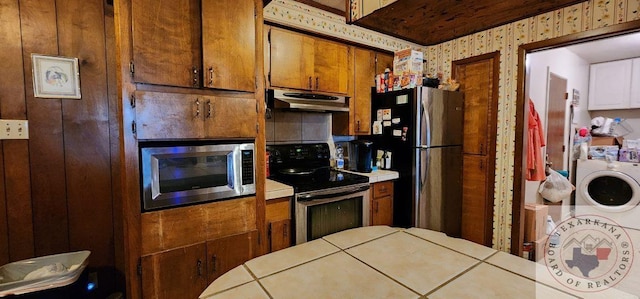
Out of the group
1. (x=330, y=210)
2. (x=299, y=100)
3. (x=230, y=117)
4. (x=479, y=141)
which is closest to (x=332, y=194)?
(x=330, y=210)

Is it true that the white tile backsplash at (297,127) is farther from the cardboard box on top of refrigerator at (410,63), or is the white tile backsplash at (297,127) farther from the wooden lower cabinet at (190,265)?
the wooden lower cabinet at (190,265)

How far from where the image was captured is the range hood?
7.43 feet

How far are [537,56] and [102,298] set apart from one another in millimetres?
4632

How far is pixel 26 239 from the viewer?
1.68 metres

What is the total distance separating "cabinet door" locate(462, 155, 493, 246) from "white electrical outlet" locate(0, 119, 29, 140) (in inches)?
143

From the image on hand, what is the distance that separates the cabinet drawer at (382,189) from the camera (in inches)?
101

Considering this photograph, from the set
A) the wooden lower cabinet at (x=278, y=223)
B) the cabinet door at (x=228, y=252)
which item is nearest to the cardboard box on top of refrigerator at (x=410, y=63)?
the wooden lower cabinet at (x=278, y=223)

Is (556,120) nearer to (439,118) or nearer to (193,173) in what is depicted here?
(439,118)

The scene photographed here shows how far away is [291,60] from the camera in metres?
2.34

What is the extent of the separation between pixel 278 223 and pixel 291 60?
137cm

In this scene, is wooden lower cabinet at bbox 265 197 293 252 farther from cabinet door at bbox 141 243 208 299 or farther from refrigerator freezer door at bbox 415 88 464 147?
refrigerator freezer door at bbox 415 88 464 147

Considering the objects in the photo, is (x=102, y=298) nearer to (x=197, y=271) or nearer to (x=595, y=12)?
(x=197, y=271)

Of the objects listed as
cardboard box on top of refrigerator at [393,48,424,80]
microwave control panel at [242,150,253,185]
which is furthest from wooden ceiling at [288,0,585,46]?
cardboard box on top of refrigerator at [393,48,424,80]

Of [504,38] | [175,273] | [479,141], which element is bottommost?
[175,273]
